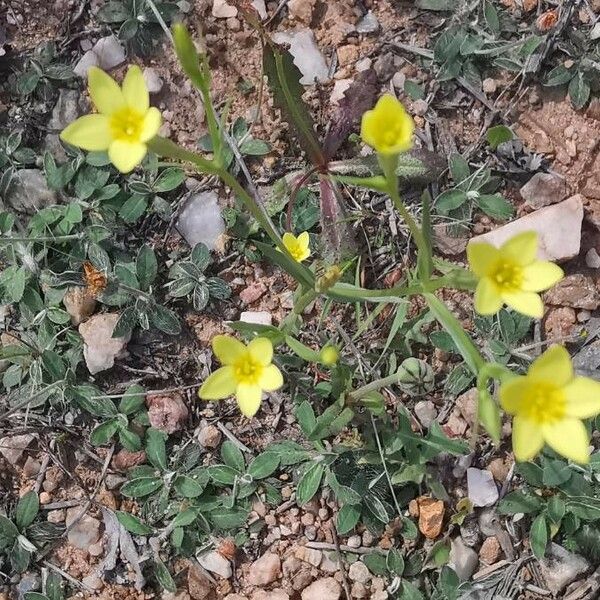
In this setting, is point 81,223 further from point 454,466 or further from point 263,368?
point 454,466

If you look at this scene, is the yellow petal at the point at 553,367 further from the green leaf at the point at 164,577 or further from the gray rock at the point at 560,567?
the green leaf at the point at 164,577

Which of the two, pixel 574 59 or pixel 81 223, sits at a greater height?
pixel 574 59

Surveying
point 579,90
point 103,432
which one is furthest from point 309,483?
point 579,90

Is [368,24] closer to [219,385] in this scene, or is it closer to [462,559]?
[219,385]

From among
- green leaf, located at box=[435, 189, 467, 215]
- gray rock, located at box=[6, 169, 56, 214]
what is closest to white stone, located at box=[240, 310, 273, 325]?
green leaf, located at box=[435, 189, 467, 215]

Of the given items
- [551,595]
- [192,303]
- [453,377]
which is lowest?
[551,595]

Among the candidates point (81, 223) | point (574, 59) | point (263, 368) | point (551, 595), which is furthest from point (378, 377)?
point (574, 59)
